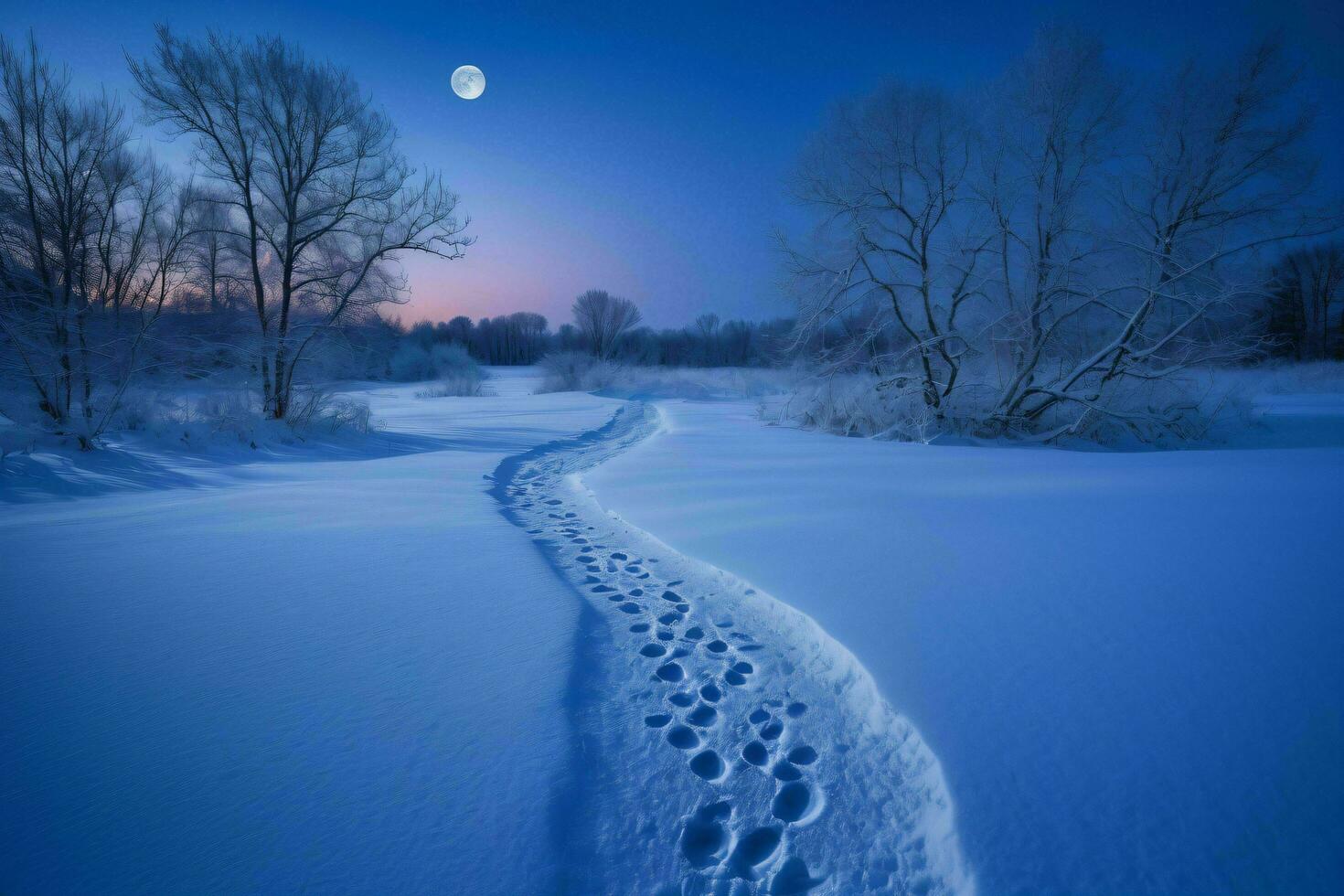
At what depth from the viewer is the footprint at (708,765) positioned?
4.36ft

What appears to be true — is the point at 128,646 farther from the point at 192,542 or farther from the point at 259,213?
the point at 259,213

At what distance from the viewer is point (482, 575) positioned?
2.42m

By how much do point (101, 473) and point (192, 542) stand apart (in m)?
3.75

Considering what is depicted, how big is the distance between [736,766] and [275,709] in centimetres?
131

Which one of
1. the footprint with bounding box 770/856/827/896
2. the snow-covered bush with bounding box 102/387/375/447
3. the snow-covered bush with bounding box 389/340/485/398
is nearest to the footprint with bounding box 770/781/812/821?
the footprint with bounding box 770/856/827/896

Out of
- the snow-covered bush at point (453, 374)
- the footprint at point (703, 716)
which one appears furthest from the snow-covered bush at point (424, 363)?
the footprint at point (703, 716)

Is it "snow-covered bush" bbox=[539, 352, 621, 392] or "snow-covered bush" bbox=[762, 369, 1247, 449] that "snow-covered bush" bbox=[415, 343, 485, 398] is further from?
"snow-covered bush" bbox=[762, 369, 1247, 449]

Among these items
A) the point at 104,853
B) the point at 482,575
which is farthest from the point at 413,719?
the point at 482,575

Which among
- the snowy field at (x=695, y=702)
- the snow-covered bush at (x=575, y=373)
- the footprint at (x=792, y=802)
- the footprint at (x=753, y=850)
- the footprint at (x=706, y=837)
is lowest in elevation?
the footprint at (x=792, y=802)

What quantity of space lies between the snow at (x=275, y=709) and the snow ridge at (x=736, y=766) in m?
0.13

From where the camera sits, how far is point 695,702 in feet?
5.35

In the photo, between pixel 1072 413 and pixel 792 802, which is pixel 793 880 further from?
pixel 1072 413

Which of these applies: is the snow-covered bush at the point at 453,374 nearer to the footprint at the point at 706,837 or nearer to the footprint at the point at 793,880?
the footprint at the point at 706,837

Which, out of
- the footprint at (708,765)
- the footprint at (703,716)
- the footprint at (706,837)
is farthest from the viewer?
the footprint at (703,716)
